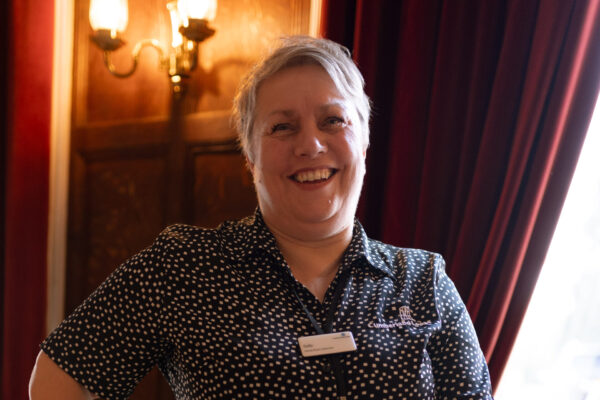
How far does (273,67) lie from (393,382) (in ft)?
2.32

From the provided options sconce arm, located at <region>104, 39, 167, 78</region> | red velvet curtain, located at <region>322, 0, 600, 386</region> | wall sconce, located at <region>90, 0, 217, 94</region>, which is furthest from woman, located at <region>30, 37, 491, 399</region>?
sconce arm, located at <region>104, 39, 167, 78</region>

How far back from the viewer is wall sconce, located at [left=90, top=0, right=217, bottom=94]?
246 cm

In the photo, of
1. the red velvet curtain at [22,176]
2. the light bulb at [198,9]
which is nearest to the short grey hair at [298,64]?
the light bulb at [198,9]

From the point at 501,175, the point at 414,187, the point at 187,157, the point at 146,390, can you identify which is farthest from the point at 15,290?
the point at 501,175

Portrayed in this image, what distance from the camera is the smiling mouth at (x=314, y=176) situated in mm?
1321

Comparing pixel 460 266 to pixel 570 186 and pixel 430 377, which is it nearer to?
pixel 570 186

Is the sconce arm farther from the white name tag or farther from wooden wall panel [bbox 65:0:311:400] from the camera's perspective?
the white name tag

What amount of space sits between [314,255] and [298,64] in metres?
0.42

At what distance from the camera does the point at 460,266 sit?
175cm

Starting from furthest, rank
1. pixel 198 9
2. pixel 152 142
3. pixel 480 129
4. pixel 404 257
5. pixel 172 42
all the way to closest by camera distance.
→ pixel 152 142, pixel 172 42, pixel 198 9, pixel 480 129, pixel 404 257

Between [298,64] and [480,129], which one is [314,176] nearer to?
[298,64]

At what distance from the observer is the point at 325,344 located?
1188mm

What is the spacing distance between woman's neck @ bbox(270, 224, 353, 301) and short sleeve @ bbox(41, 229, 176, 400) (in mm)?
271

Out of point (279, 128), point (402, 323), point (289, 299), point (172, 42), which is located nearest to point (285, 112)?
point (279, 128)
